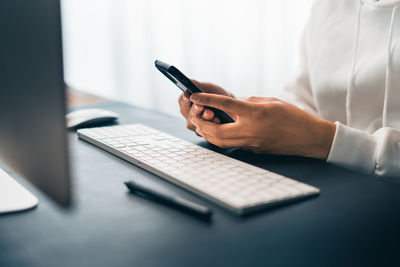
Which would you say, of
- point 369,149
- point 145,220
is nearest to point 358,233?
point 145,220

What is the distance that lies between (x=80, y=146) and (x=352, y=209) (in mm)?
465

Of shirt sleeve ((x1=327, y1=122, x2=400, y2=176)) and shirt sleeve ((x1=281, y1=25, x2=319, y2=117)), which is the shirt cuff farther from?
shirt sleeve ((x1=281, y1=25, x2=319, y2=117))

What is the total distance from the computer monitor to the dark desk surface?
5 centimetres

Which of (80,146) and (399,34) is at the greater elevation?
(399,34)

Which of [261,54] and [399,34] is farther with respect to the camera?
[261,54]

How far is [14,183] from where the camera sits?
0.50 meters

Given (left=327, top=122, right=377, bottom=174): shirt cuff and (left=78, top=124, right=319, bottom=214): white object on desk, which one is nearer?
(left=78, top=124, right=319, bottom=214): white object on desk

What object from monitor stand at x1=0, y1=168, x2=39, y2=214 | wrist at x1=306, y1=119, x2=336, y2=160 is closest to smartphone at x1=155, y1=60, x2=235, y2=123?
wrist at x1=306, y1=119, x2=336, y2=160

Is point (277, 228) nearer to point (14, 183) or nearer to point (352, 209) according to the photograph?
point (352, 209)

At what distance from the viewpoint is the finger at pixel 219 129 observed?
661mm

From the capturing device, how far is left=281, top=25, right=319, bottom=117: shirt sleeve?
1.14 meters

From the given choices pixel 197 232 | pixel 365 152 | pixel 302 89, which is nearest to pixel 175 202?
pixel 197 232

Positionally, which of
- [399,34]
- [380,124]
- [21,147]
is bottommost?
[380,124]

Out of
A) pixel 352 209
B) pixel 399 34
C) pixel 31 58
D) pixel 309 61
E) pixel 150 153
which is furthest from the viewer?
pixel 309 61
